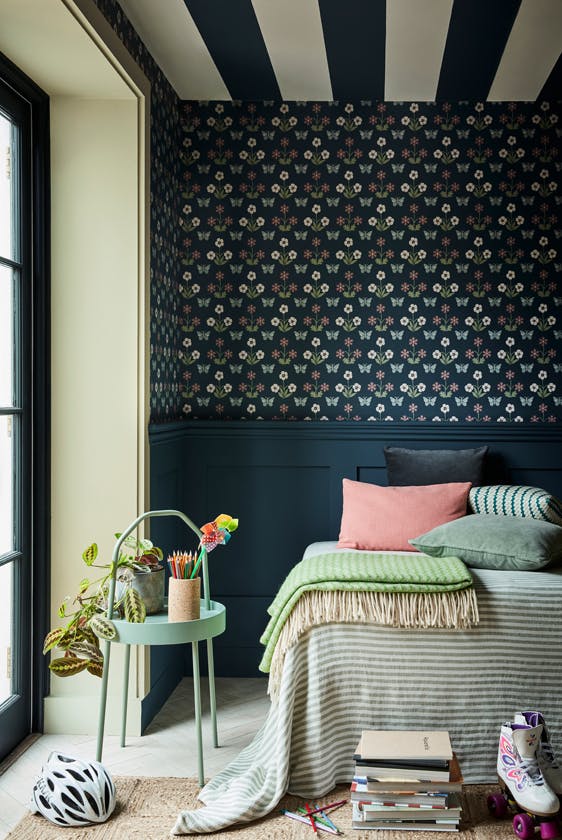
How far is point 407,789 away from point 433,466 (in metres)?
1.67

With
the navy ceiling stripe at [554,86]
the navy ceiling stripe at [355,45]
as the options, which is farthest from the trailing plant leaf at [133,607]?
the navy ceiling stripe at [554,86]

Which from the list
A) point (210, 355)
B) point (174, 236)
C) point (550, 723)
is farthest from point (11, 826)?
point (174, 236)

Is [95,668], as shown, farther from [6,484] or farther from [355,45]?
[355,45]

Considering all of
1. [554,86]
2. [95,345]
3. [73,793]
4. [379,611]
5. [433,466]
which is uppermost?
[554,86]

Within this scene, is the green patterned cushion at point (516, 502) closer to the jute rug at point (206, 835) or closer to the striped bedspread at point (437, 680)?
the striped bedspread at point (437, 680)

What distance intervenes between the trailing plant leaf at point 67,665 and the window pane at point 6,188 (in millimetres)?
1419

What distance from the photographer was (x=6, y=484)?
3.06 metres

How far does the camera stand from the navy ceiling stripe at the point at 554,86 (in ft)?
11.8

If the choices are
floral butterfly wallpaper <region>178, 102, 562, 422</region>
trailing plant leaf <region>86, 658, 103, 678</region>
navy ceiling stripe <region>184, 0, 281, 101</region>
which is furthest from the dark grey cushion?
navy ceiling stripe <region>184, 0, 281, 101</region>

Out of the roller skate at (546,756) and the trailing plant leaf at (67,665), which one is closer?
the roller skate at (546,756)

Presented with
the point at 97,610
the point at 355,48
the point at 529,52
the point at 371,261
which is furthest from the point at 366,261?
the point at 97,610

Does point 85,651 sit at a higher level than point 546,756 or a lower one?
higher

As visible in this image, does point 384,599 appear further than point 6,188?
No

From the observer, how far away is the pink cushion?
3537mm
